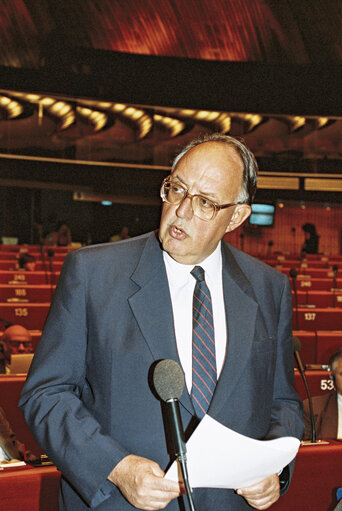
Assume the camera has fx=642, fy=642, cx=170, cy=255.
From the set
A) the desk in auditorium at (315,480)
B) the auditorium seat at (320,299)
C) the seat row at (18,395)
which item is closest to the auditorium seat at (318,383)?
the seat row at (18,395)

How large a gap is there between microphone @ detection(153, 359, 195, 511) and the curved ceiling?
A: 15.2 m

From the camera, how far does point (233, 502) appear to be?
58.0 inches

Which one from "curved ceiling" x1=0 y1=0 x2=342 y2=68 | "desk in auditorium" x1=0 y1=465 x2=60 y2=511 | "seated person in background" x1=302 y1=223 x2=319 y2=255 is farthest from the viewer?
"seated person in background" x1=302 y1=223 x2=319 y2=255

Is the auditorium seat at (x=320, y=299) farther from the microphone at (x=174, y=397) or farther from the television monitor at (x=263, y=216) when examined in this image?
the television monitor at (x=263, y=216)

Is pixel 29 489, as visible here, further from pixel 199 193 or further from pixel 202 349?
pixel 199 193

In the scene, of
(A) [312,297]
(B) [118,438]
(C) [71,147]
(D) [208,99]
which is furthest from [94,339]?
(D) [208,99]

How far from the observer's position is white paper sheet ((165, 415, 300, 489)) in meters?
1.21

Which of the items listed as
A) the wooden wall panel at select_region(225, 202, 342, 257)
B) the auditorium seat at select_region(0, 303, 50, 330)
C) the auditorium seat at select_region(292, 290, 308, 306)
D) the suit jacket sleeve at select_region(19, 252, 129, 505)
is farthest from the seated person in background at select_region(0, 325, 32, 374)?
the wooden wall panel at select_region(225, 202, 342, 257)

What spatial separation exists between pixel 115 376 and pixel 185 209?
42 cm

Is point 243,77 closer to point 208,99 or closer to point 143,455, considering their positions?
point 208,99

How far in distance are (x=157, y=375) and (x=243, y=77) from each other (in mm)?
15239

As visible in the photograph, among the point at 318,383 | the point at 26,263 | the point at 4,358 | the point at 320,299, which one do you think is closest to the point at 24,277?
the point at 26,263

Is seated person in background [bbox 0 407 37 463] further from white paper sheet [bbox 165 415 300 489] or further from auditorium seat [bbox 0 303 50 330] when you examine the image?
auditorium seat [bbox 0 303 50 330]

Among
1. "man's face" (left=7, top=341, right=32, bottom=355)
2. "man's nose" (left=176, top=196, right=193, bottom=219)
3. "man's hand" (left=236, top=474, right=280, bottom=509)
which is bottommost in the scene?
"man's hand" (left=236, top=474, right=280, bottom=509)
